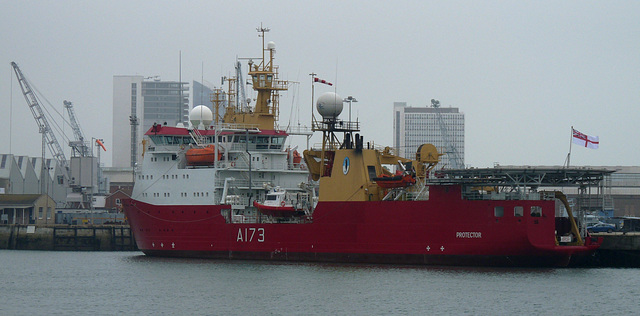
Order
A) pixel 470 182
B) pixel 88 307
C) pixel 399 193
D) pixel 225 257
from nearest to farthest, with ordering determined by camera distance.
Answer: pixel 88 307, pixel 470 182, pixel 399 193, pixel 225 257

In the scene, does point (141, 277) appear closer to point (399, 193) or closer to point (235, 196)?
point (235, 196)

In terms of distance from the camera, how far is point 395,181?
46656mm

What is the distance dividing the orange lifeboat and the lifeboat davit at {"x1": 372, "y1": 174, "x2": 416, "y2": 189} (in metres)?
10.4

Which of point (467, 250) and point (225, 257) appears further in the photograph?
point (225, 257)

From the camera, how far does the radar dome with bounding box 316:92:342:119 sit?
51.3 meters

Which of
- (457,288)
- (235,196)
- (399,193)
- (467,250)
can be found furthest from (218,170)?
(457,288)

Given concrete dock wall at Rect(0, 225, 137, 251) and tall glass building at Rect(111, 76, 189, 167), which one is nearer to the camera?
concrete dock wall at Rect(0, 225, 137, 251)

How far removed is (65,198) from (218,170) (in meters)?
56.5

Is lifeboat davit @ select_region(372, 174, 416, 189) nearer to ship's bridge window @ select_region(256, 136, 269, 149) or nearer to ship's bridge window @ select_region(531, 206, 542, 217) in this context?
ship's bridge window @ select_region(531, 206, 542, 217)

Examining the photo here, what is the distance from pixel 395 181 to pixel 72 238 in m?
29.8

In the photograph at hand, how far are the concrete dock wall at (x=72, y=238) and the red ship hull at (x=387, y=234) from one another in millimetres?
13466

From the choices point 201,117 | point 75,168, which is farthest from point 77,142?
point 201,117

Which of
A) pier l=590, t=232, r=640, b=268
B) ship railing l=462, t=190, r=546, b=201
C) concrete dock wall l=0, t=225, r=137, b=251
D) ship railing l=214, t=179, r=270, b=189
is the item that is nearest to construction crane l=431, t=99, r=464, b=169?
concrete dock wall l=0, t=225, r=137, b=251

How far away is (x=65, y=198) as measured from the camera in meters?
105
